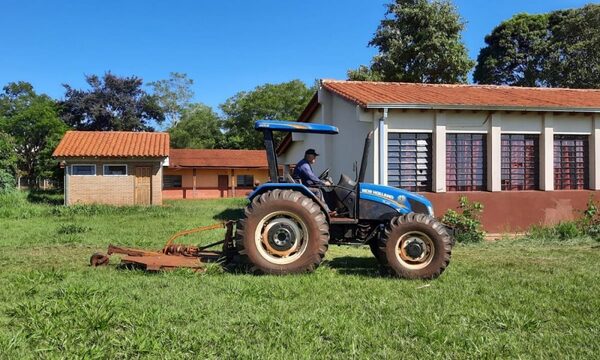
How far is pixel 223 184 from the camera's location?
36.4 metres

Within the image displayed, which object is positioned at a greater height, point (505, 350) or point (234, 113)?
point (234, 113)

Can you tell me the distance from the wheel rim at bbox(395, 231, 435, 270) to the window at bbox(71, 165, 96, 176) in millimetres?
21694

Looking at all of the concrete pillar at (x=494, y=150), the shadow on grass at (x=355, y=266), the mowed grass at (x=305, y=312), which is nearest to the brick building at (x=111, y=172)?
the concrete pillar at (x=494, y=150)

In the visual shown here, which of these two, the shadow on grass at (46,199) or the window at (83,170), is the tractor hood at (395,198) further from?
the shadow on grass at (46,199)

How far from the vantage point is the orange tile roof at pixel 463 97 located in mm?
11383

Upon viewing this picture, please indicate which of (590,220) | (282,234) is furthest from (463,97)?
(282,234)

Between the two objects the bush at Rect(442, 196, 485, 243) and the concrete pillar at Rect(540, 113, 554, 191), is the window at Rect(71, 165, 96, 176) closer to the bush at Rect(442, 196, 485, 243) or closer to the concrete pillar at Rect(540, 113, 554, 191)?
the bush at Rect(442, 196, 485, 243)

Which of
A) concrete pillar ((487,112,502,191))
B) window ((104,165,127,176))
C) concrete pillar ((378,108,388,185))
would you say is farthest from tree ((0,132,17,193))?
concrete pillar ((487,112,502,191))

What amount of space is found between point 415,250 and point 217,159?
31.2 metres

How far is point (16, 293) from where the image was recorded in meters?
5.60

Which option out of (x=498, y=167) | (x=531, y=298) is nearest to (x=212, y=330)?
(x=531, y=298)

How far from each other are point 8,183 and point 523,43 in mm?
31540

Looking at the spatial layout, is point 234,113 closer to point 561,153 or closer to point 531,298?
point 561,153

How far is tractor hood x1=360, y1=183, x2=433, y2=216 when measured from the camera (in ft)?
23.0
